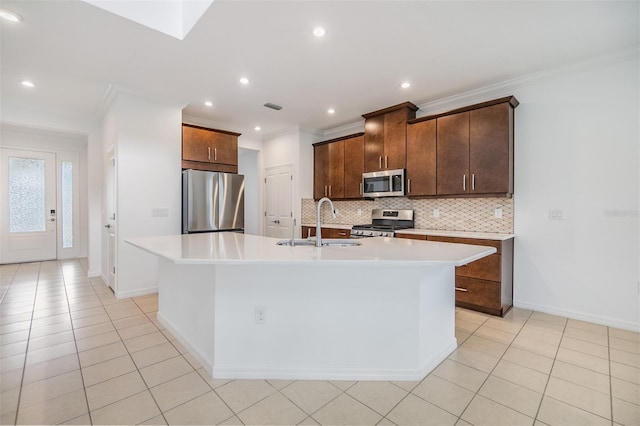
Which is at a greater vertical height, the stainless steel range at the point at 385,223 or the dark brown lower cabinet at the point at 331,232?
the stainless steel range at the point at 385,223

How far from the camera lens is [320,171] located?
545cm

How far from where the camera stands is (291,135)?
5.51 meters

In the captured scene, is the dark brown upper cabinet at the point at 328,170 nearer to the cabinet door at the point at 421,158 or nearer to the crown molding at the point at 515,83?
the cabinet door at the point at 421,158

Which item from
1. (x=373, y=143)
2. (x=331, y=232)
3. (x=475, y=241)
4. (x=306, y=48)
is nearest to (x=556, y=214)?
(x=475, y=241)

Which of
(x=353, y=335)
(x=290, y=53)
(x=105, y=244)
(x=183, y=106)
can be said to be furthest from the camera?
(x=105, y=244)

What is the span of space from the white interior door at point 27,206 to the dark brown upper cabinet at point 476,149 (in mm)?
7025

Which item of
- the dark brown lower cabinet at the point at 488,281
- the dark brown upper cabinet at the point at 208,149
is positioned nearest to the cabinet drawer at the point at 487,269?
the dark brown lower cabinet at the point at 488,281

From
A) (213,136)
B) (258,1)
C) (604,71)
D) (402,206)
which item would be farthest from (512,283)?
(213,136)

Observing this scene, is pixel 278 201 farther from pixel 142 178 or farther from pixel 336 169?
pixel 142 178

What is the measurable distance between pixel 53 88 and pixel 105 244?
2118 millimetres

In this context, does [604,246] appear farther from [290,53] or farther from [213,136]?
[213,136]

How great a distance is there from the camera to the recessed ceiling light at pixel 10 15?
2.27 metres

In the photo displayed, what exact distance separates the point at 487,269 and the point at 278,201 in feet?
12.1

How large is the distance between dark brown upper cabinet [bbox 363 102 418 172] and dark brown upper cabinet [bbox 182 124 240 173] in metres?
2.11
